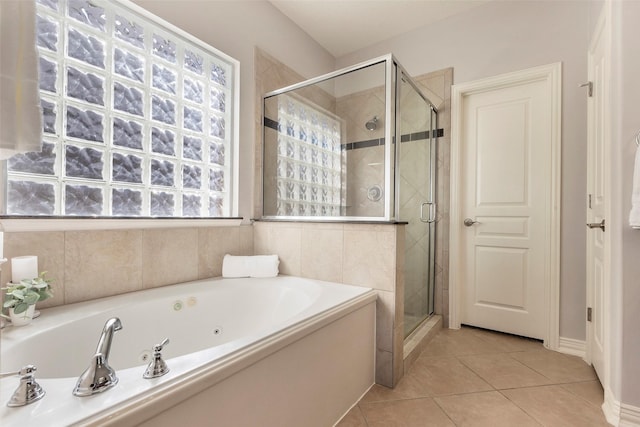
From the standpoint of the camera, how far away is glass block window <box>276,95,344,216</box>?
89.4 inches

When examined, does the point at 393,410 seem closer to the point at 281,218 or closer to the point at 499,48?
the point at 281,218

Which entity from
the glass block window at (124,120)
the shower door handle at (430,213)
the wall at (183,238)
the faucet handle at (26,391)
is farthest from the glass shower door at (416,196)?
the faucet handle at (26,391)

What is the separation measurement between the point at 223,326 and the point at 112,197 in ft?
3.03

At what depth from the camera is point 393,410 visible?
56.7 inches

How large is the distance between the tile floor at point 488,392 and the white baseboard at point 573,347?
0.17 ft

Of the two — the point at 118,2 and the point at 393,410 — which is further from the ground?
the point at 118,2

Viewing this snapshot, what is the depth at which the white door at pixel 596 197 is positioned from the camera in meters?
1.58

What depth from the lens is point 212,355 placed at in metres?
0.85

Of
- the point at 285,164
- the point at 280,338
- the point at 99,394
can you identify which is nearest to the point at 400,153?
the point at 285,164

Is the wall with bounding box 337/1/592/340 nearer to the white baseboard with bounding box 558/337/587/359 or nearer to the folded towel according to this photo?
the white baseboard with bounding box 558/337/587/359

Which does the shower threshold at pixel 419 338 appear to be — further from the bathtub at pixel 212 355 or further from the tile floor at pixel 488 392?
the bathtub at pixel 212 355

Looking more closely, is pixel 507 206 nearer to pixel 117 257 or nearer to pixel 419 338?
pixel 419 338

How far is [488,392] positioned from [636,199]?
1.16 metres

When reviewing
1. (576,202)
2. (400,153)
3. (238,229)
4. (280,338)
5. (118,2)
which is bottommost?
(280,338)
